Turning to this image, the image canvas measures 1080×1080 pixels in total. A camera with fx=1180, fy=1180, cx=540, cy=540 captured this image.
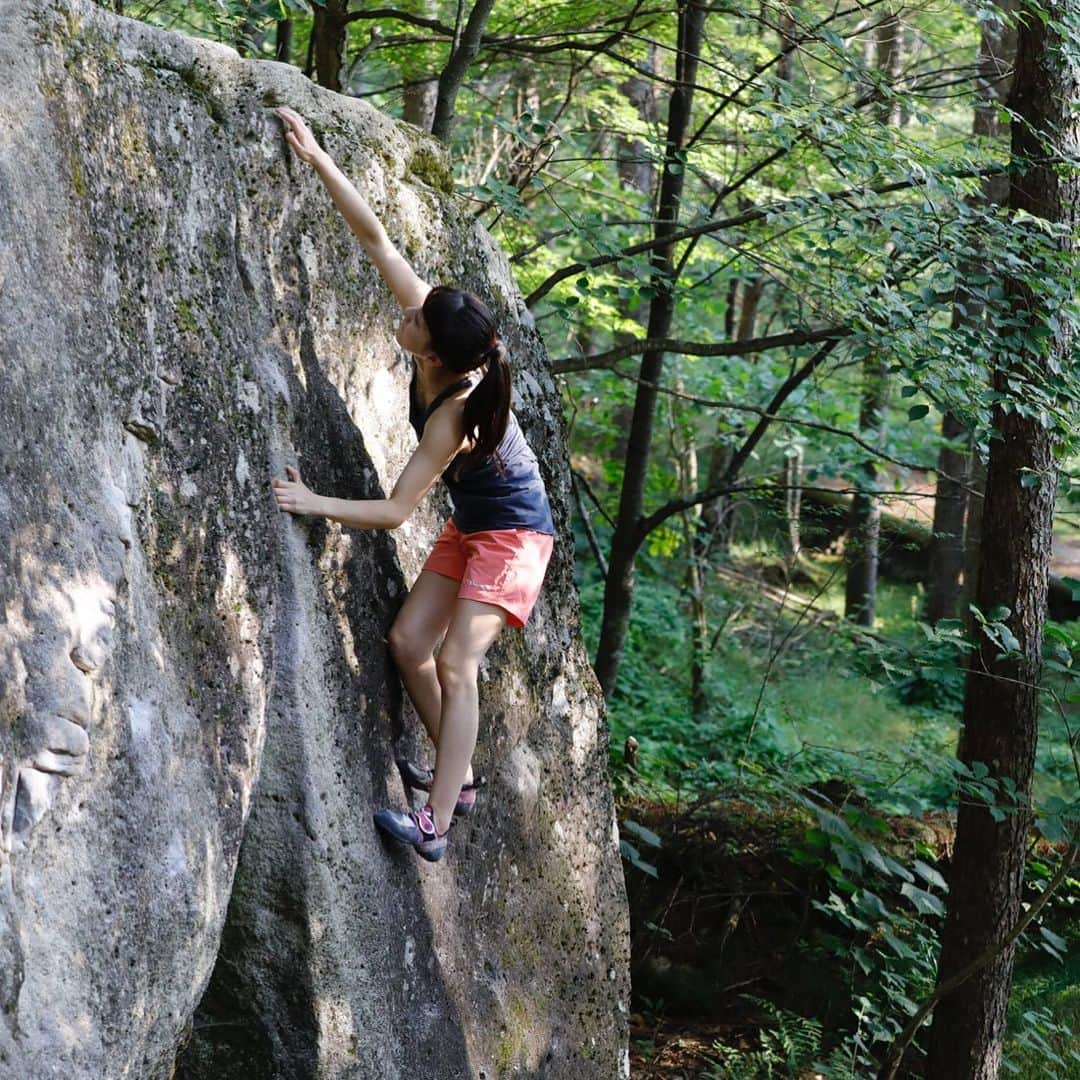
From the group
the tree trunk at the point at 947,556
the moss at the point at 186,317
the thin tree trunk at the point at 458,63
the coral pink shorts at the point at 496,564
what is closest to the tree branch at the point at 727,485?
the thin tree trunk at the point at 458,63

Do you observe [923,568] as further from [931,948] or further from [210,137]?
[210,137]

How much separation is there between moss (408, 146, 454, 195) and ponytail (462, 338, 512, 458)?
138cm

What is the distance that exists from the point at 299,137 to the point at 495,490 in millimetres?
1357

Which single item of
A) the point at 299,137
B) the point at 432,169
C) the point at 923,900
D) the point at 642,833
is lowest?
the point at 923,900

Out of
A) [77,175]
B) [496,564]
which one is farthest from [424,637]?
[77,175]

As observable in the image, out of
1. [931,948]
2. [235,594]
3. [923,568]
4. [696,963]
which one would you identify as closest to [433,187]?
[235,594]

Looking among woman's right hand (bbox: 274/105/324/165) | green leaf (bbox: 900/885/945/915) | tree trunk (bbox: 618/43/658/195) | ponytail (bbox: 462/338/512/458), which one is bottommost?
green leaf (bbox: 900/885/945/915)

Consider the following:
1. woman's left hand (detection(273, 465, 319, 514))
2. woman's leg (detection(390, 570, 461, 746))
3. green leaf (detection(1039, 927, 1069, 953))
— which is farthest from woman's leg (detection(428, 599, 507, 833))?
green leaf (detection(1039, 927, 1069, 953))

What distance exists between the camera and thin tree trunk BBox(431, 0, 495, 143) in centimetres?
622

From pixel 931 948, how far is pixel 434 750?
436 centimetres

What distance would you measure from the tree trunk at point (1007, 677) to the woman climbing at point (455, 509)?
326 centimetres

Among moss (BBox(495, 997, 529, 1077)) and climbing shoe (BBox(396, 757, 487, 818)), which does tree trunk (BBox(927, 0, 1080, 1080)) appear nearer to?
moss (BBox(495, 997, 529, 1077))

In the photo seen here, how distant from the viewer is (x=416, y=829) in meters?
4.02

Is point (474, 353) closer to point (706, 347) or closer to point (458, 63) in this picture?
point (458, 63)
